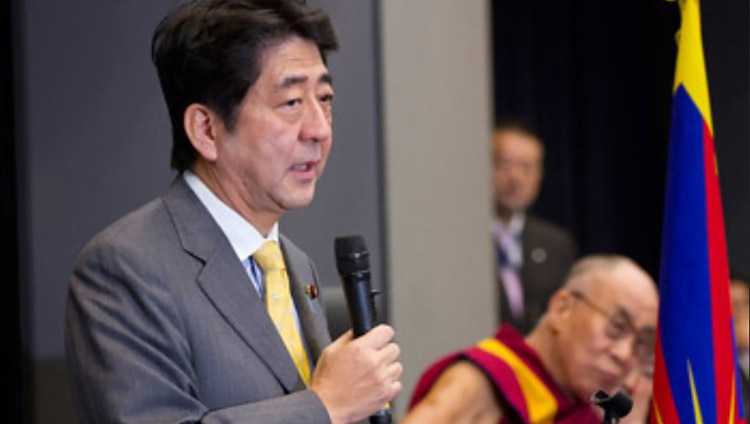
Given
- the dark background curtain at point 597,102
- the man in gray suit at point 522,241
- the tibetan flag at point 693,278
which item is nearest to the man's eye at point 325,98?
the tibetan flag at point 693,278

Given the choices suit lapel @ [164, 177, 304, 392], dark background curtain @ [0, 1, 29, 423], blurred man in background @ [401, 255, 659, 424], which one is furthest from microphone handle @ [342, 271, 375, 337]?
blurred man in background @ [401, 255, 659, 424]

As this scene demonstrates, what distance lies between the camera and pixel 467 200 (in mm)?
3961

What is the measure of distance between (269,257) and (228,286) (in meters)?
0.10

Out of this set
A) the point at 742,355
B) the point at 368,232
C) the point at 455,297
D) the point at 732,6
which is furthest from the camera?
the point at 732,6

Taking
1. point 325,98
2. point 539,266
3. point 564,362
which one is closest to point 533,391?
point 564,362

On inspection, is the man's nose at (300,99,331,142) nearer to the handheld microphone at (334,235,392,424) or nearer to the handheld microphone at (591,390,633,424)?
the handheld microphone at (334,235,392,424)

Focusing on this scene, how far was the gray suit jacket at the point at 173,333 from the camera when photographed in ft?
A: 4.75

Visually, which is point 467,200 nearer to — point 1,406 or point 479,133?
point 479,133

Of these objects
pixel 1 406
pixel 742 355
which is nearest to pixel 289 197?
pixel 1 406

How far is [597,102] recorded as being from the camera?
5953 millimetres

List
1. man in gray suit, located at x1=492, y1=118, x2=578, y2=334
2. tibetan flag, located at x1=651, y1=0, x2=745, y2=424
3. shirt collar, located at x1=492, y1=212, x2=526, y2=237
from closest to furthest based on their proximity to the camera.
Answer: tibetan flag, located at x1=651, y1=0, x2=745, y2=424
man in gray suit, located at x1=492, y1=118, x2=578, y2=334
shirt collar, located at x1=492, y1=212, x2=526, y2=237

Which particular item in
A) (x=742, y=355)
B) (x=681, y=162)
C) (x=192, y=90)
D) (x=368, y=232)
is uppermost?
(x=192, y=90)

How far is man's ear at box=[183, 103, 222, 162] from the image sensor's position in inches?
63.4

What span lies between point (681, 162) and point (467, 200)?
1798mm
